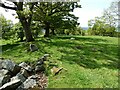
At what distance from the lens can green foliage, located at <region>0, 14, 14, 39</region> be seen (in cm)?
2362

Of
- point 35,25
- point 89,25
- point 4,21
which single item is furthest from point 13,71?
point 89,25

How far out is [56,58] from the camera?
12.2 meters

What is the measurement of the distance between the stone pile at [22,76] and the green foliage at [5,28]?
514 inches

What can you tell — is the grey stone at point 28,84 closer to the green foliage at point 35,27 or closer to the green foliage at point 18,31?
the green foliage at point 18,31

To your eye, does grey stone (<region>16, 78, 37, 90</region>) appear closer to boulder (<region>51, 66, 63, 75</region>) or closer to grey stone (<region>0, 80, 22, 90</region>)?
grey stone (<region>0, 80, 22, 90</region>)

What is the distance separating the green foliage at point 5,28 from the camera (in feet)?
Result: 77.5

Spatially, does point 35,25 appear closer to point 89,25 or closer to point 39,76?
point 39,76

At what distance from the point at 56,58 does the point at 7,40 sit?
14.0 meters

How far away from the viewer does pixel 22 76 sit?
9602 mm

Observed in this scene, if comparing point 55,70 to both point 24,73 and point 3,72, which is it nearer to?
point 24,73

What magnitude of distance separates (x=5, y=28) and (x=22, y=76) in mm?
16148

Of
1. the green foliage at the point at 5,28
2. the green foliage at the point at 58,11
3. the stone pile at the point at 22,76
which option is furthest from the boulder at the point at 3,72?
the green foliage at the point at 5,28

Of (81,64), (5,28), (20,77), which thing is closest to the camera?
(20,77)

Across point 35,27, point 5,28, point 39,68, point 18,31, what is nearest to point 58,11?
point 35,27
